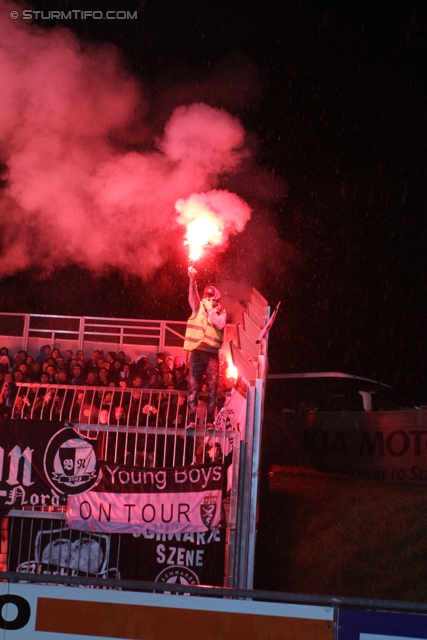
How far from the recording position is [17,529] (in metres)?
7.41

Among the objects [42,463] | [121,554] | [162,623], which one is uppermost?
[42,463]

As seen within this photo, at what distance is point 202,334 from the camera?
9.06 metres

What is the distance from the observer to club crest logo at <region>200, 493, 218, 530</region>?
7188 mm

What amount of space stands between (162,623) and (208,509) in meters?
2.87

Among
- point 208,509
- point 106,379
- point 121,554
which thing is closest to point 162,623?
point 208,509

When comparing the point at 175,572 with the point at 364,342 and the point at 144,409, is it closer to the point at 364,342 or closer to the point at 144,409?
the point at 144,409

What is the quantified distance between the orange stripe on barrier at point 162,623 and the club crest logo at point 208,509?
9.20ft

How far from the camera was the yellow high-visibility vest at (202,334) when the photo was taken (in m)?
9.07

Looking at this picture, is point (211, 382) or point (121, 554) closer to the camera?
point (121, 554)

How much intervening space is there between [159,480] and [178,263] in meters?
12.8

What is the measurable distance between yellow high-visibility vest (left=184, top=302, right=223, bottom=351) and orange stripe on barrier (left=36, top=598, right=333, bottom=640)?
189 inches

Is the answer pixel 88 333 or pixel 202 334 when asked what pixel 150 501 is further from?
pixel 88 333

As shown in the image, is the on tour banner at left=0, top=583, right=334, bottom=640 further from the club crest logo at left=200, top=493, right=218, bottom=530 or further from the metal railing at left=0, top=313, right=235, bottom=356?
the metal railing at left=0, top=313, right=235, bottom=356

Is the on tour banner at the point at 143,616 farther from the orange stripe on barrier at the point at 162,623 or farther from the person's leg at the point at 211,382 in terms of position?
the person's leg at the point at 211,382
